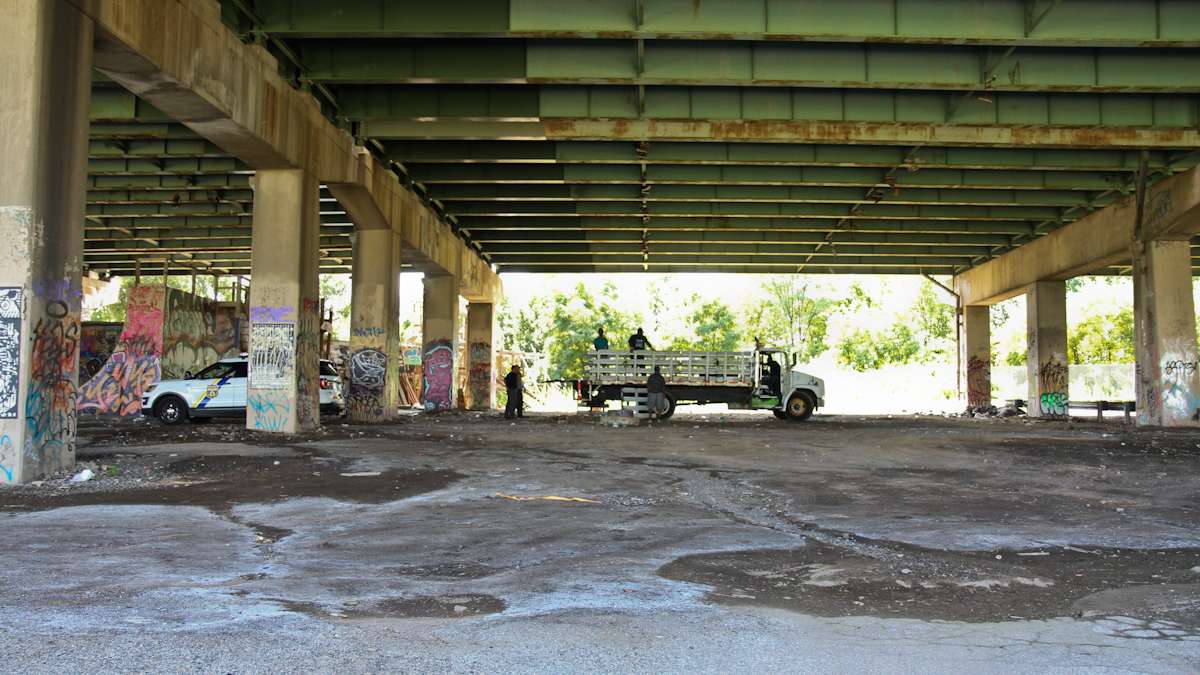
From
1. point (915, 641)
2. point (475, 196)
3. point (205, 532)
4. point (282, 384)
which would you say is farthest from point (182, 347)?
point (915, 641)

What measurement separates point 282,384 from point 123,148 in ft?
29.0

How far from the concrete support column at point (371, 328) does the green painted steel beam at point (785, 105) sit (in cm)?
492

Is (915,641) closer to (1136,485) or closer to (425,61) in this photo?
(1136,485)

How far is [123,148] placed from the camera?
2186 cm

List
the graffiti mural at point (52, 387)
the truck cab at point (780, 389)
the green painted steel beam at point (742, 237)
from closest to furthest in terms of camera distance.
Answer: the graffiti mural at point (52, 387) < the truck cab at point (780, 389) < the green painted steel beam at point (742, 237)

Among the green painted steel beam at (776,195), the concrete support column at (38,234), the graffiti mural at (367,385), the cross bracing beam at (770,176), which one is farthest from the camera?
the green painted steel beam at (776,195)

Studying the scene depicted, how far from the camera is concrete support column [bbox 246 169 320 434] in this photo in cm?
1775

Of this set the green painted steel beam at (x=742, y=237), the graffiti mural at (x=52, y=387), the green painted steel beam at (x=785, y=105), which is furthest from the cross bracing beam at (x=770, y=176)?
the graffiti mural at (x=52, y=387)

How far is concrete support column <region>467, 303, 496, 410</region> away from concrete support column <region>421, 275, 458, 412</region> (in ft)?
20.2

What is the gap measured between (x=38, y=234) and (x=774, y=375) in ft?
70.8

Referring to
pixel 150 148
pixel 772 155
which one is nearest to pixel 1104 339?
pixel 772 155

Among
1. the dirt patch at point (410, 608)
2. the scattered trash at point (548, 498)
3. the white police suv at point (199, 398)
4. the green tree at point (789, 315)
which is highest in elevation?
the green tree at point (789, 315)

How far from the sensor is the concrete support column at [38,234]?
984 centimetres

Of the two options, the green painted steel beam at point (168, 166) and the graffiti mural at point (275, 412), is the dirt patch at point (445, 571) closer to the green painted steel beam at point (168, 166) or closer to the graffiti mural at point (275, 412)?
the graffiti mural at point (275, 412)
